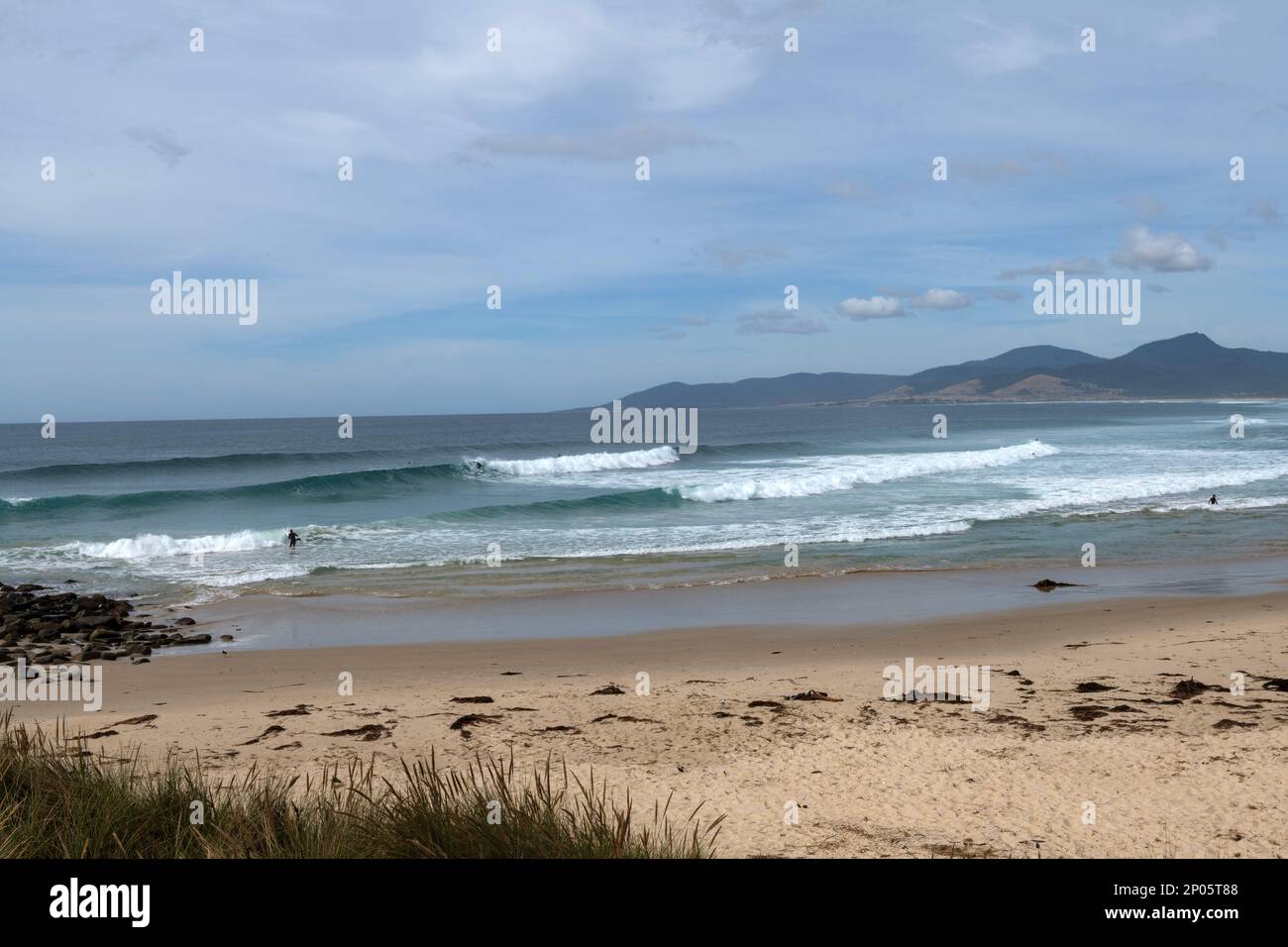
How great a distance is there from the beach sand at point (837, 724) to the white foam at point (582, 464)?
3306cm

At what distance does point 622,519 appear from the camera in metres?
26.2

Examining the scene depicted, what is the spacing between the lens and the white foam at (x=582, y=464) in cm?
4575

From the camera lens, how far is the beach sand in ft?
19.5

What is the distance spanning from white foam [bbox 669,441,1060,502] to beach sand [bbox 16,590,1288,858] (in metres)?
18.8

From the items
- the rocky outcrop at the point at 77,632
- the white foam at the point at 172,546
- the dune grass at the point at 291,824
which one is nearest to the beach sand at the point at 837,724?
the rocky outcrop at the point at 77,632

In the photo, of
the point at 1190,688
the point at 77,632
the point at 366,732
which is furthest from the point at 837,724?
the point at 77,632

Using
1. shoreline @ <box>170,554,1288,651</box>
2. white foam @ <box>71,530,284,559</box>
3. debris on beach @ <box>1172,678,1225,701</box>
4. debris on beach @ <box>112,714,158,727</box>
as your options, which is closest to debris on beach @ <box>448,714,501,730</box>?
debris on beach @ <box>112,714,158,727</box>

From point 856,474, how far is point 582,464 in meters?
15.7

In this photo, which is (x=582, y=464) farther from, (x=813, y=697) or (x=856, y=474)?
(x=813, y=697)

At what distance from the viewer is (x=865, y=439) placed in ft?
238

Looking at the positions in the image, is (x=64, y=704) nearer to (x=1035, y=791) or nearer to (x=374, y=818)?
(x=374, y=818)

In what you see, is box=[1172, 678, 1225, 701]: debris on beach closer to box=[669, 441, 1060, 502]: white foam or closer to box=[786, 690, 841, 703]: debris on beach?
box=[786, 690, 841, 703]: debris on beach
